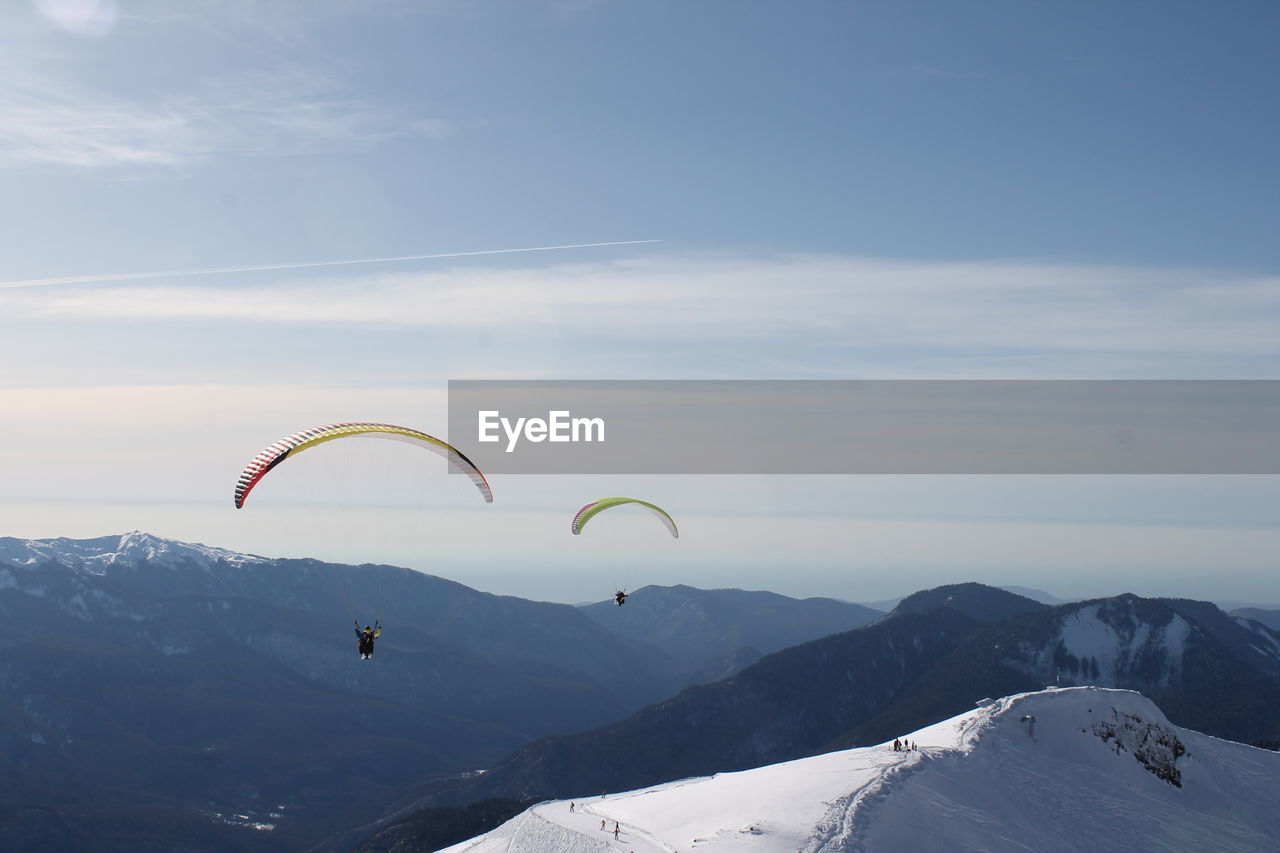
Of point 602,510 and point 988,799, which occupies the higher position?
point 602,510

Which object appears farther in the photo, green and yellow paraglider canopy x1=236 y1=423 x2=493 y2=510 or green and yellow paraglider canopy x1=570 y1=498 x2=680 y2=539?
green and yellow paraglider canopy x1=570 y1=498 x2=680 y2=539

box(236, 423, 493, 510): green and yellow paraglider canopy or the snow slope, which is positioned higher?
box(236, 423, 493, 510): green and yellow paraglider canopy

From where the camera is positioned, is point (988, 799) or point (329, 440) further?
point (988, 799)

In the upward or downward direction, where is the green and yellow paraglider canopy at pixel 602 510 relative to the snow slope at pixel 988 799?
upward

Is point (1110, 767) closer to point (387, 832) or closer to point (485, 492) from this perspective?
point (485, 492)

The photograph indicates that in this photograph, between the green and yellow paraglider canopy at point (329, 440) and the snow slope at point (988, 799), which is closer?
the green and yellow paraglider canopy at point (329, 440)
